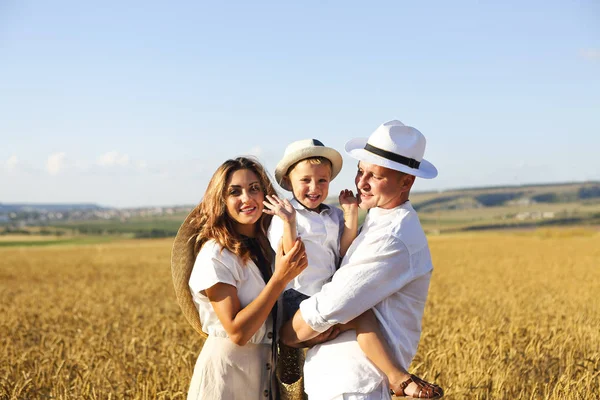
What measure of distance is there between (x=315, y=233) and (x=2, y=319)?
1025 cm

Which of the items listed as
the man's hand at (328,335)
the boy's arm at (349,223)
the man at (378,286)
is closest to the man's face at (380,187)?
the man at (378,286)

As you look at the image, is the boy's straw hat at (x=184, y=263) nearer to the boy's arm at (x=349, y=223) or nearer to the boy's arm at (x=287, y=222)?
the boy's arm at (x=287, y=222)

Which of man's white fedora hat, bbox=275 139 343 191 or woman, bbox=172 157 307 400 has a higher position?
man's white fedora hat, bbox=275 139 343 191

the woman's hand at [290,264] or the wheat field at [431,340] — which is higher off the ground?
the woman's hand at [290,264]

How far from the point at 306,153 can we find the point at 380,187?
72 cm

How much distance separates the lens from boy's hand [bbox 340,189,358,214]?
367cm

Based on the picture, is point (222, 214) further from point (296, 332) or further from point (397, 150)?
point (397, 150)

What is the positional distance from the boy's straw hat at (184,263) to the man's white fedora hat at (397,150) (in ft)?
3.48

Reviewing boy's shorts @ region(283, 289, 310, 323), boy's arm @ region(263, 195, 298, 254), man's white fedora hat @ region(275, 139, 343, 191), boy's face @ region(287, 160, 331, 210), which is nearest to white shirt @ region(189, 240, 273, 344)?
boy's shorts @ region(283, 289, 310, 323)

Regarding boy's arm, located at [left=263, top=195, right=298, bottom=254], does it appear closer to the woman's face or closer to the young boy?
the young boy

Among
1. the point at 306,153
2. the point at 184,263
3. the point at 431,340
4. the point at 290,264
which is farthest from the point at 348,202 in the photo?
the point at 431,340

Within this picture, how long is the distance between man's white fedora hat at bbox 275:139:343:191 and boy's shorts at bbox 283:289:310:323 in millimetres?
849

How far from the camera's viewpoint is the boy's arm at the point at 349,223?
361cm

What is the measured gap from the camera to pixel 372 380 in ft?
10.1
